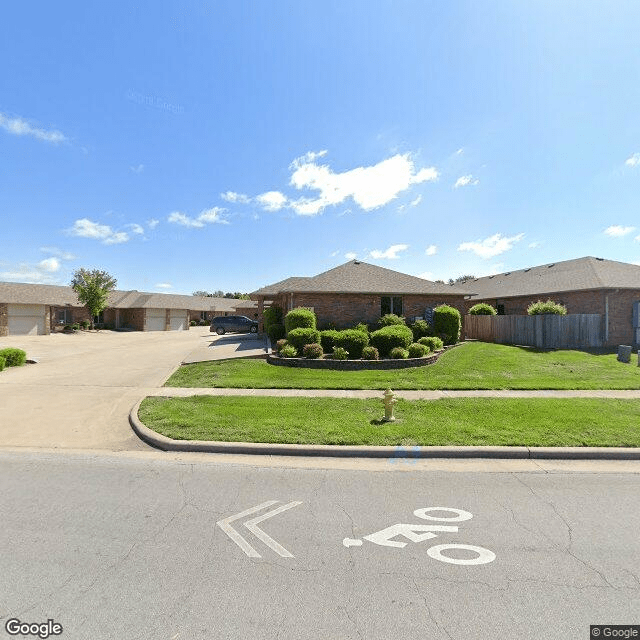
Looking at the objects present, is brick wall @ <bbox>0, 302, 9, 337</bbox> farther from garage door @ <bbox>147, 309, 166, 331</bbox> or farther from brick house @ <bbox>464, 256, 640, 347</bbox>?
brick house @ <bbox>464, 256, 640, 347</bbox>

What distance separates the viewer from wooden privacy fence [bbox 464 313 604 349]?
17906 mm

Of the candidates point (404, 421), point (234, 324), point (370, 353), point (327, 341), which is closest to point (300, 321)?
point (327, 341)

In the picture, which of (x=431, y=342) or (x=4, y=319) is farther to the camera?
(x=4, y=319)

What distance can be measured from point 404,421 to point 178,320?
139 feet

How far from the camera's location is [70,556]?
127 inches

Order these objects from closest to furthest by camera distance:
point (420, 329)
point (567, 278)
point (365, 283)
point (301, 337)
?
point (301, 337) < point (420, 329) < point (365, 283) < point (567, 278)

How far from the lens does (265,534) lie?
3.59 meters

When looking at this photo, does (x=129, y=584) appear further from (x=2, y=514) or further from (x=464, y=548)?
Result: (x=464, y=548)

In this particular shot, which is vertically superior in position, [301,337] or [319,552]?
[301,337]

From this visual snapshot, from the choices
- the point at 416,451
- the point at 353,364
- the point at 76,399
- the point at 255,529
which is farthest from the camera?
the point at 353,364

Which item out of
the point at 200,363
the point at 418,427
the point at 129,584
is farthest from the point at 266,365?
the point at 129,584

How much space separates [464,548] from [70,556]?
377 cm

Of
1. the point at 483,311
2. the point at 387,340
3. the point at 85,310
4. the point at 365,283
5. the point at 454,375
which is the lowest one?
the point at 454,375

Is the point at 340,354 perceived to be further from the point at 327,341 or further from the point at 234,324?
the point at 234,324
